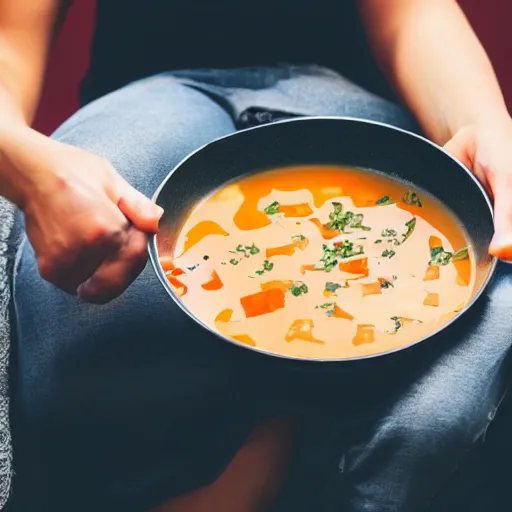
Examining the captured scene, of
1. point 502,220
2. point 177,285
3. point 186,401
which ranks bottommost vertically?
point 186,401

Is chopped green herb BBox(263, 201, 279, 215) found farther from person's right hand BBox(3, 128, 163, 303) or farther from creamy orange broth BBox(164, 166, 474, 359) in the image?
person's right hand BBox(3, 128, 163, 303)

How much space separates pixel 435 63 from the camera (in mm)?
1055

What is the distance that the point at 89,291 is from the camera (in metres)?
0.81

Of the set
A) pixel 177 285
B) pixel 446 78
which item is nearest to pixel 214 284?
pixel 177 285

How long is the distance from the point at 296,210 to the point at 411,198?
0.46 ft

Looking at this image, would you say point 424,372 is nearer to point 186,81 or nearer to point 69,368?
point 69,368

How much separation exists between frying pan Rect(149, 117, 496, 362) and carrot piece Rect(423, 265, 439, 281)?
0.05m

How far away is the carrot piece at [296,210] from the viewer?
90 centimetres

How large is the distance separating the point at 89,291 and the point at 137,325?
3.7 inches

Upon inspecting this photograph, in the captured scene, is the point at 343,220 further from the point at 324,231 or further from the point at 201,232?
the point at 201,232

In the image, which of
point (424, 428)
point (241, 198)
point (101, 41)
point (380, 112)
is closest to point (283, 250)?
point (241, 198)

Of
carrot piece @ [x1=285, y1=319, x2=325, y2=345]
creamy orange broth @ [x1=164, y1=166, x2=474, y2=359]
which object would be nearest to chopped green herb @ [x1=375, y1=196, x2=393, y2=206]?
creamy orange broth @ [x1=164, y1=166, x2=474, y2=359]

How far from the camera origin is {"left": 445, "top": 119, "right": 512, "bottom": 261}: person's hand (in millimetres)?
768

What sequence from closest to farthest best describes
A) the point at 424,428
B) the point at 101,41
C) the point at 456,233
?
the point at 424,428
the point at 456,233
the point at 101,41
